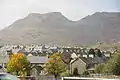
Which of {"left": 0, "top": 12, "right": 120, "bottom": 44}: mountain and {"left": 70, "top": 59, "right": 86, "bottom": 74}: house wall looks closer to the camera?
{"left": 70, "top": 59, "right": 86, "bottom": 74}: house wall

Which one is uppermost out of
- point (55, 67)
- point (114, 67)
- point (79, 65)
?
point (114, 67)

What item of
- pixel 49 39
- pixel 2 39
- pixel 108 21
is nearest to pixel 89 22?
pixel 108 21

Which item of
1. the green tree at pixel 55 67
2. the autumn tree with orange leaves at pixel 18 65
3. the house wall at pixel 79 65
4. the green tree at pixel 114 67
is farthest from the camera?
the house wall at pixel 79 65

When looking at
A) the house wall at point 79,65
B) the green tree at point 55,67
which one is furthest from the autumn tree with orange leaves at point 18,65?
the house wall at point 79,65

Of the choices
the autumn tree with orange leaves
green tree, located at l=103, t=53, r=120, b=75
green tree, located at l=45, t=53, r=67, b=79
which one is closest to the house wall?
green tree, located at l=45, t=53, r=67, b=79

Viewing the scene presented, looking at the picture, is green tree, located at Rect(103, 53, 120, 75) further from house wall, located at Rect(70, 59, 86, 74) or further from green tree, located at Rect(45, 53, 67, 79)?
house wall, located at Rect(70, 59, 86, 74)

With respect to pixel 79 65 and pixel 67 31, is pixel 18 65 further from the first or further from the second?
pixel 67 31

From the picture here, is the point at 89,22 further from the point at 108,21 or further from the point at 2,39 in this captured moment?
the point at 2,39

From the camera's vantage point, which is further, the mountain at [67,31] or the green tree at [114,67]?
the mountain at [67,31]

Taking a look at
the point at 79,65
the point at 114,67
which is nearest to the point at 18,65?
the point at 79,65

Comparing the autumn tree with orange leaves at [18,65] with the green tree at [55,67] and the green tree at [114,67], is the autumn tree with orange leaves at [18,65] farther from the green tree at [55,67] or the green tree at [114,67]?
the green tree at [114,67]

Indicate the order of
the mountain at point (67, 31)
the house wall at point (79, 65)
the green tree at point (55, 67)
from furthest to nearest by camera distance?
the mountain at point (67, 31) → the house wall at point (79, 65) → the green tree at point (55, 67)

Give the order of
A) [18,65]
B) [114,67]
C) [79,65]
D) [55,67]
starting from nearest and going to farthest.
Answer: [114,67] → [55,67] → [18,65] → [79,65]

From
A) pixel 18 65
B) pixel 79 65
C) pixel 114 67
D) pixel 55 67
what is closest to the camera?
pixel 114 67
